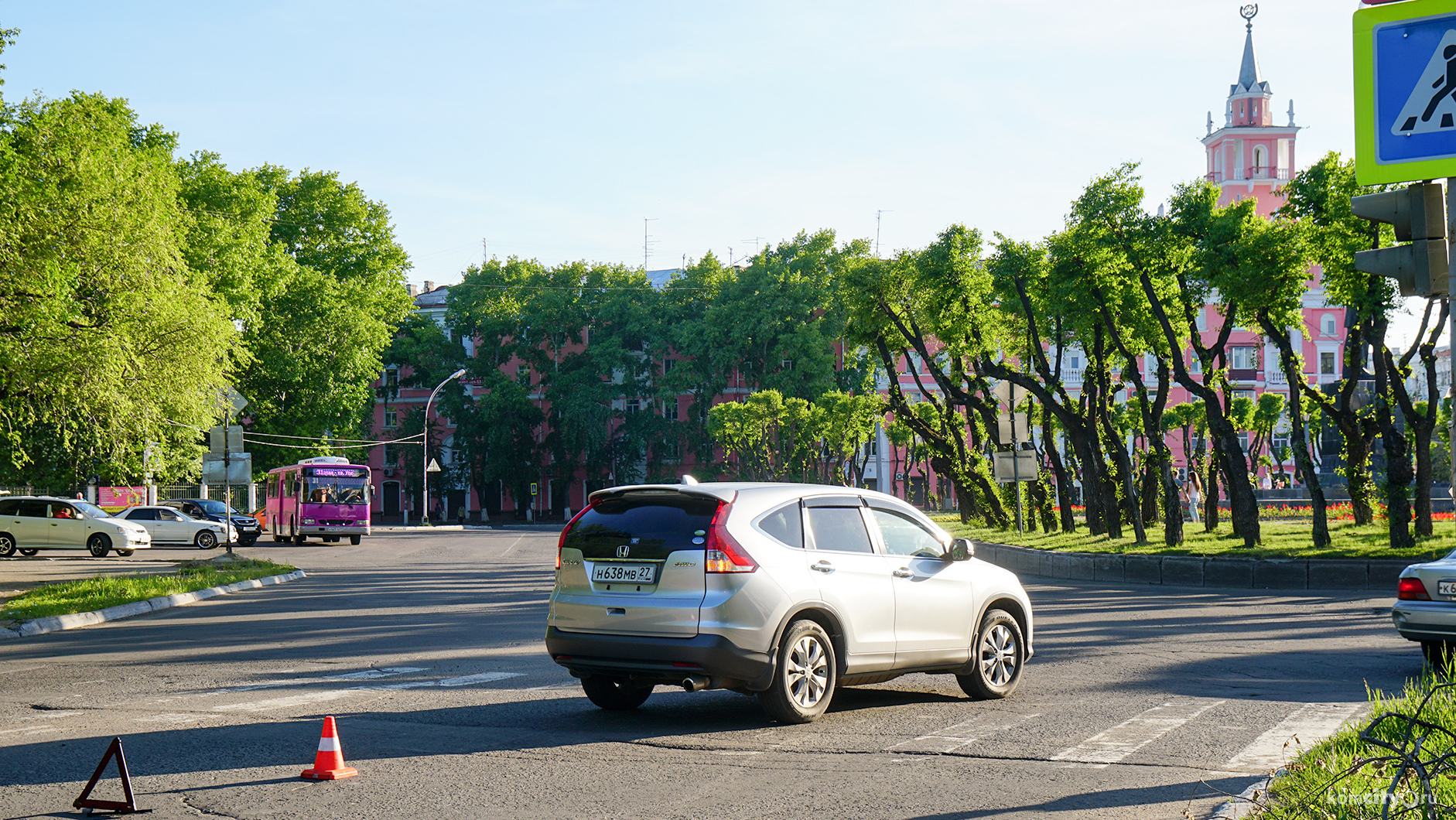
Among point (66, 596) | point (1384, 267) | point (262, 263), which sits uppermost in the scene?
point (262, 263)

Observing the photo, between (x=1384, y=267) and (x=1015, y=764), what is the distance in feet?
10.5

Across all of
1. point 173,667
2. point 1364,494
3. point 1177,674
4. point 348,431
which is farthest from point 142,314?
point 348,431

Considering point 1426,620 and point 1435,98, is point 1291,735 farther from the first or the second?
point 1435,98

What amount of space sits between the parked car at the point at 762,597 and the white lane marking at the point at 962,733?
0.72m

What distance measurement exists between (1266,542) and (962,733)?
22.4 meters

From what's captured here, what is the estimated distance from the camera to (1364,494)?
31797mm

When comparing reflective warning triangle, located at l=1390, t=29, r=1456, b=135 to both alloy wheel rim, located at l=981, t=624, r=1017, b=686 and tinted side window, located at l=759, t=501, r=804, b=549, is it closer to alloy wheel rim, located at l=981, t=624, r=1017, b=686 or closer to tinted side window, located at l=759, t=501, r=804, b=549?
tinted side window, located at l=759, t=501, r=804, b=549

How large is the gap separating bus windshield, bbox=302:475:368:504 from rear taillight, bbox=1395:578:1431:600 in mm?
39800

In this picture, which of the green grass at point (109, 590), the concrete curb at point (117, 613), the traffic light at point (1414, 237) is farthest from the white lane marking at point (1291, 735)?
the green grass at point (109, 590)

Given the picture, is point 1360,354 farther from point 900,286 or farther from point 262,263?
point 262,263

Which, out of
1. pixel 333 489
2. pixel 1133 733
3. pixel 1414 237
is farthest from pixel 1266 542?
pixel 333 489

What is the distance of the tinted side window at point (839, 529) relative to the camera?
30.5 ft

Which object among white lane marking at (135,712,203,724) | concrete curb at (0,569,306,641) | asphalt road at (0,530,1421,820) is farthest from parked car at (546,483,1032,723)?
concrete curb at (0,569,306,641)

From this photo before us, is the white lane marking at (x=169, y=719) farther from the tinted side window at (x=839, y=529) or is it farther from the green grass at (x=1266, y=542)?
the green grass at (x=1266, y=542)
